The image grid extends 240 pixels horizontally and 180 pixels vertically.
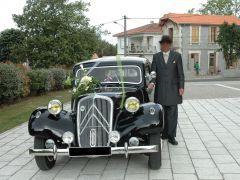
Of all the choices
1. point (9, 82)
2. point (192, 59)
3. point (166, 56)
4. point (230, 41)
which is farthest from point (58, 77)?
point (192, 59)

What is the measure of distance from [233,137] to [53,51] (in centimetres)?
2290

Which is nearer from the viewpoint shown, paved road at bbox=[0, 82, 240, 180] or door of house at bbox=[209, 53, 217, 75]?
paved road at bbox=[0, 82, 240, 180]

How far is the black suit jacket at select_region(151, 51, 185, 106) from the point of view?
6.79 metres

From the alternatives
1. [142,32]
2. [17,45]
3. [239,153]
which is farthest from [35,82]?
[142,32]

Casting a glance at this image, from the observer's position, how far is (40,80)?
1738 cm

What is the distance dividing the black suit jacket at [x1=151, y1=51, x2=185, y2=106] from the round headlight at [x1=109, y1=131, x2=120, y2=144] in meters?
1.74

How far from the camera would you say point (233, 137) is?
7.39 metres

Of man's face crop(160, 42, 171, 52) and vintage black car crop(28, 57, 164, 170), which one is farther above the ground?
man's face crop(160, 42, 171, 52)

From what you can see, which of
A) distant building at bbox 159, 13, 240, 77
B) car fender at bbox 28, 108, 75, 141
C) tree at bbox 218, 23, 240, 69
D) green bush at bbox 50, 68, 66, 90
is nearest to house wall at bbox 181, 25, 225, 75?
distant building at bbox 159, 13, 240, 77

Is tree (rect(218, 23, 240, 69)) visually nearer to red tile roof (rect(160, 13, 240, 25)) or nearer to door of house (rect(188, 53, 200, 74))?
door of house (rect(188, 53, 200, 74))

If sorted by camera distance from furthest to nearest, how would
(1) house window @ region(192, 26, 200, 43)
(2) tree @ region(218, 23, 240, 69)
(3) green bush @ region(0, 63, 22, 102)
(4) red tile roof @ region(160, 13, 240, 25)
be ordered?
(4) red tile roof @ region(160, 13, 240, 25), (1) house window @ region(192, 26, 200, 43), (2) tree @ region(218, 23, 240, 69), (3) green bush @ region(0, 63, 22, 102)

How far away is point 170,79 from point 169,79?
18 millimetres

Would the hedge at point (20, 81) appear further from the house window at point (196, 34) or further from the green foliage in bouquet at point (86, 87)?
the house window at point (196, 34)

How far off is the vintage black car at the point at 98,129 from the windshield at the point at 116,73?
2.95ft
